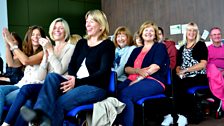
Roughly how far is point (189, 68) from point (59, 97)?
1852 mm

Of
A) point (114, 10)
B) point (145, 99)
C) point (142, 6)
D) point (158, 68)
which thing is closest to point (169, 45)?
point (158, 68)

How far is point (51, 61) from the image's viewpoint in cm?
256

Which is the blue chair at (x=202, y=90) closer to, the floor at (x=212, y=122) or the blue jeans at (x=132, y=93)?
the floor at (x=212, y=122)

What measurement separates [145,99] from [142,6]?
14.2ft

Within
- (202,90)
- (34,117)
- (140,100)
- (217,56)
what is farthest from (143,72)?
(217,56)

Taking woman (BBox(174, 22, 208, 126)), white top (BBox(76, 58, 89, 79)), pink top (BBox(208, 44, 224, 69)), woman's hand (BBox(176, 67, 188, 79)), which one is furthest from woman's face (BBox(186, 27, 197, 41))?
white top (BBox(76, 58, 89, 79))

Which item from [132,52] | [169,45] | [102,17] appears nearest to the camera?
[102,17]

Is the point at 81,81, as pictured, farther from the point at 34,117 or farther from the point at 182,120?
the point at 182,120

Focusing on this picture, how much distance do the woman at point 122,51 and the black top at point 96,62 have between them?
630 mm

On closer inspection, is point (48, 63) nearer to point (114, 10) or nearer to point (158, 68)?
point (158, 68)

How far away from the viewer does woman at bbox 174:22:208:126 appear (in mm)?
3493

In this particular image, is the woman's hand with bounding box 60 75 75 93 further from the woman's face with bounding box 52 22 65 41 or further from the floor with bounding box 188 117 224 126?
the floor with bounding box 188 117 224 126

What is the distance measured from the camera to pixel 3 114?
2598 millimetres

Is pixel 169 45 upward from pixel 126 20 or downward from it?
downward
